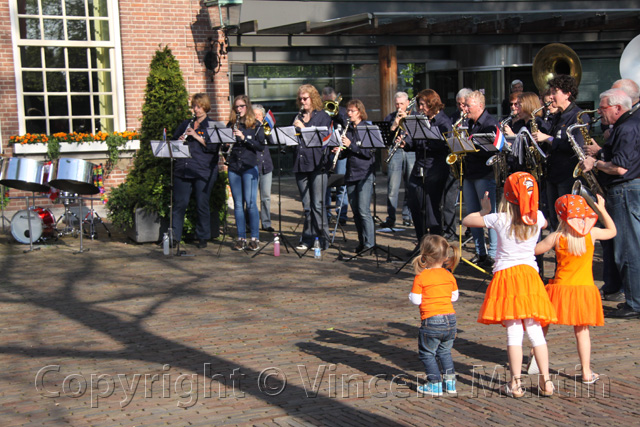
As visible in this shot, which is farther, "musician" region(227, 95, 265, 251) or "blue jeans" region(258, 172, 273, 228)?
"blue jeans" region(258, 172, 273, 228)

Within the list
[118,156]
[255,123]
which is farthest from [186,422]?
[118,156]

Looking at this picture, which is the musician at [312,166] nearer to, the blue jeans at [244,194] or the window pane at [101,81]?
the blue jeans at [244,194]

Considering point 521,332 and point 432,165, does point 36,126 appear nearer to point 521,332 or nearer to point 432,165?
point 432,165

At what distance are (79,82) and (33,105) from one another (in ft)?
3.16

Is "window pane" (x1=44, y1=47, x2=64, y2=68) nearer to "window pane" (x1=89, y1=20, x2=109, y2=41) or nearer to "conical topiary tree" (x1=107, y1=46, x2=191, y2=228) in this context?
"window pane" (x1=89, y1=20, x2=109, y2=41)

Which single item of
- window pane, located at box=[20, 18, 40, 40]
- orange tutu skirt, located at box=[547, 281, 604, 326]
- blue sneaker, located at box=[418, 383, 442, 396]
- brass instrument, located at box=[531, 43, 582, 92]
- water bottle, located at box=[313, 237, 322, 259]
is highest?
window pane, located at box=[20, 18, 40, 40]

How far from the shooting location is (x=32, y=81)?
14258 millimetres

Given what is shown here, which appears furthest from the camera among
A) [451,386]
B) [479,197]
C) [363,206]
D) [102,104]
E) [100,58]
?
[102,104]

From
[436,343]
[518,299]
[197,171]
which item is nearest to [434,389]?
[436,343]

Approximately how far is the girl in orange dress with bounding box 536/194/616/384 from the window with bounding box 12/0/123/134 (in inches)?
433

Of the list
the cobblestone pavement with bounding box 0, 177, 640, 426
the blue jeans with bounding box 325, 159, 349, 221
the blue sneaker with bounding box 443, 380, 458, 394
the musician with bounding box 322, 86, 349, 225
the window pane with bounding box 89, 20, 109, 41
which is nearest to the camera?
the cobblestone pavement with bounding box 0, 177, 640, 426

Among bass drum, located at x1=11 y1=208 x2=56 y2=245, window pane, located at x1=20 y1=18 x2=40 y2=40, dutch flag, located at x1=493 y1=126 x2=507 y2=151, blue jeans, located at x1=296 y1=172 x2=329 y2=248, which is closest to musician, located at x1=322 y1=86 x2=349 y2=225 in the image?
blue jeans, located at x1=296 y1=172 x2=329 y2=248

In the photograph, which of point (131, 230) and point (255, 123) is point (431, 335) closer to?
point (255, 123)

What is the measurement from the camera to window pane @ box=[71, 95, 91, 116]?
48.2 feet
